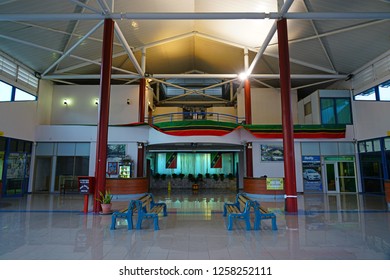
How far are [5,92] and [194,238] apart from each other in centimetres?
1190

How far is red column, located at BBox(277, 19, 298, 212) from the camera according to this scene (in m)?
7.77

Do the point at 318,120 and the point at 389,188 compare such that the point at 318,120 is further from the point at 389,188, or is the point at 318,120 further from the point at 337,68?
the point at 389,188

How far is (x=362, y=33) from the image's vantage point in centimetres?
1044

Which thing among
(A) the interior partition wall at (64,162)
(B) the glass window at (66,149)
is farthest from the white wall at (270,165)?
(B) the glass window at (66,149)

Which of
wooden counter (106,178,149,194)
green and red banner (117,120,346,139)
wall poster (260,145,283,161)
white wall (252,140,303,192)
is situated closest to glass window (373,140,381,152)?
green and red banner (117,120,346,139)

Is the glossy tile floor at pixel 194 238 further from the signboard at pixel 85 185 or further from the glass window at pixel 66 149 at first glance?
the glass window at pixel 66 149

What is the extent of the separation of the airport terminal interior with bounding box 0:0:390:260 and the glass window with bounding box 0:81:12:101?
2.8 inches

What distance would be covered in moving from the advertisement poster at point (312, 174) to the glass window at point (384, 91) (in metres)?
4.29

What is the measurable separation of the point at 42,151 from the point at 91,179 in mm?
8165

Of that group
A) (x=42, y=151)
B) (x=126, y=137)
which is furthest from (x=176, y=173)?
(x=42, y=151)

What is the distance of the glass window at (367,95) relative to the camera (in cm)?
1239

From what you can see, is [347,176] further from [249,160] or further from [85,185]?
[85,185]

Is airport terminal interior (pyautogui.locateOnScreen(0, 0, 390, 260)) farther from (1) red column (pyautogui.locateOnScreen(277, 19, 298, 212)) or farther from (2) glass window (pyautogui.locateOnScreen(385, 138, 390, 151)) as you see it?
(2) glass window (pyautogui.locateOnScreen(385, 138, 390, 151))
